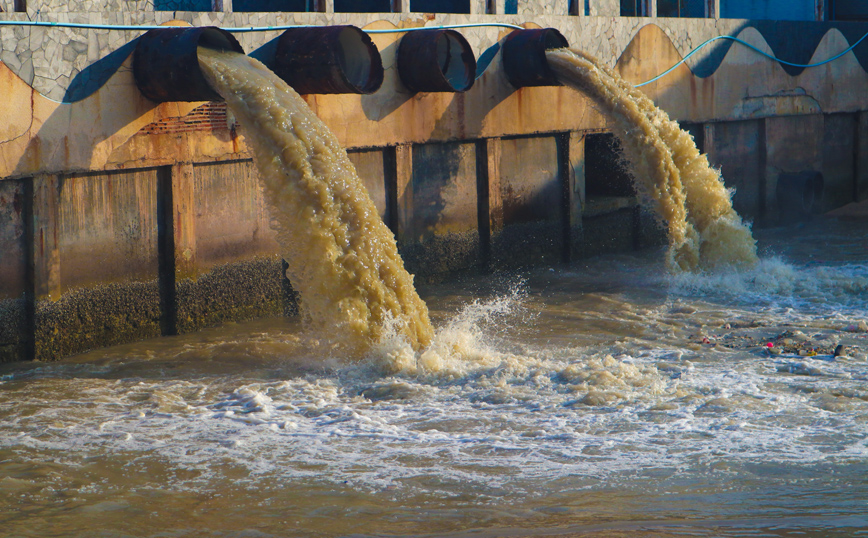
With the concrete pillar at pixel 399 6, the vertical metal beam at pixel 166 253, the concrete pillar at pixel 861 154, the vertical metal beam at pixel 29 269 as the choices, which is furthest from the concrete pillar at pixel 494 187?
the concrete pillar at pixel 861 154

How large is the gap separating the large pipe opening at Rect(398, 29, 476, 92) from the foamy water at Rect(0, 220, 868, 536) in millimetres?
2383

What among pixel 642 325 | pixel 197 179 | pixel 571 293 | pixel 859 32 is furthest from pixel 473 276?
pixel 859 32

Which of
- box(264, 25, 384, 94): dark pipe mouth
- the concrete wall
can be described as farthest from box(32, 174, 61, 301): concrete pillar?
box(264, 25, 384, 94): dark pipe mouth

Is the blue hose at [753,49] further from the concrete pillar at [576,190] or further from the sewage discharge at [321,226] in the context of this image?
the sewage discharge at [321,226]

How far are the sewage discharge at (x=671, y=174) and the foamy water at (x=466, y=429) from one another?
1707 millimetres

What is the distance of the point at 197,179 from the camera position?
329 inches

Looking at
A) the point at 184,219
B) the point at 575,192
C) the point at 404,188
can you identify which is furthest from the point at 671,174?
the point at 184,219

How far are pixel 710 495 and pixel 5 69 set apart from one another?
224 inches

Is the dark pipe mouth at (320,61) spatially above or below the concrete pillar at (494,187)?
above

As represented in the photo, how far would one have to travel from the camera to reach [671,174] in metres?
10.7

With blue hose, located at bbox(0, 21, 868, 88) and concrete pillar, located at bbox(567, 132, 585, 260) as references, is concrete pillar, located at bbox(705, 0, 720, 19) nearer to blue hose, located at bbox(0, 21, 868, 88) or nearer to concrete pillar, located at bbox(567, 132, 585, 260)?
blue hose, located at bbox(0, 21, 868, 88)

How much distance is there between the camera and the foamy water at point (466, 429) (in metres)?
4.54

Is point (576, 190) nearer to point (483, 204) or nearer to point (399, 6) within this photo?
point (483, 204)

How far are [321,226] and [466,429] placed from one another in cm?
233
